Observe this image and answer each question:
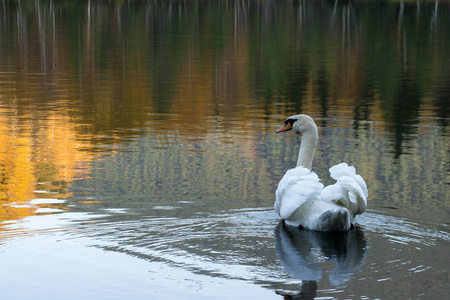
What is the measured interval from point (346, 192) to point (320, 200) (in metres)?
0.35

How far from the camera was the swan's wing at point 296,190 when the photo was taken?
1067 centimetres

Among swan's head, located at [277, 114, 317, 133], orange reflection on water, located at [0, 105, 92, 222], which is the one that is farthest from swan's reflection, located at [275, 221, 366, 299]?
orange reflection on water, located at [0, 105, 92, 222]

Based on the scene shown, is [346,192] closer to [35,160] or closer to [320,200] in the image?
[320,200]

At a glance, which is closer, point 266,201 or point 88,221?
point 88,221

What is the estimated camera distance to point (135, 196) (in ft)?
43.7

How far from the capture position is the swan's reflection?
9284 mm

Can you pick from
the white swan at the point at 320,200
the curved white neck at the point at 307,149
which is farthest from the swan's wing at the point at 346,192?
the curved white neck at the point at 307,149

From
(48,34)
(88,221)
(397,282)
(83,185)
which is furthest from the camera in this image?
(48,34)

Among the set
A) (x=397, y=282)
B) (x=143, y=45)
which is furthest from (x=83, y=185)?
(x=143, y=45)

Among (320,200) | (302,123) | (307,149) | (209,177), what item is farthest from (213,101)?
(320,200)

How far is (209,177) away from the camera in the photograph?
15.0 meters

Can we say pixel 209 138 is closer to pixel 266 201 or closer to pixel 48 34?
pixel 266 201

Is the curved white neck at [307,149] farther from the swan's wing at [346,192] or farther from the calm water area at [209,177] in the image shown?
the swan's wing at [346,192]

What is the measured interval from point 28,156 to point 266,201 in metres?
6.42
